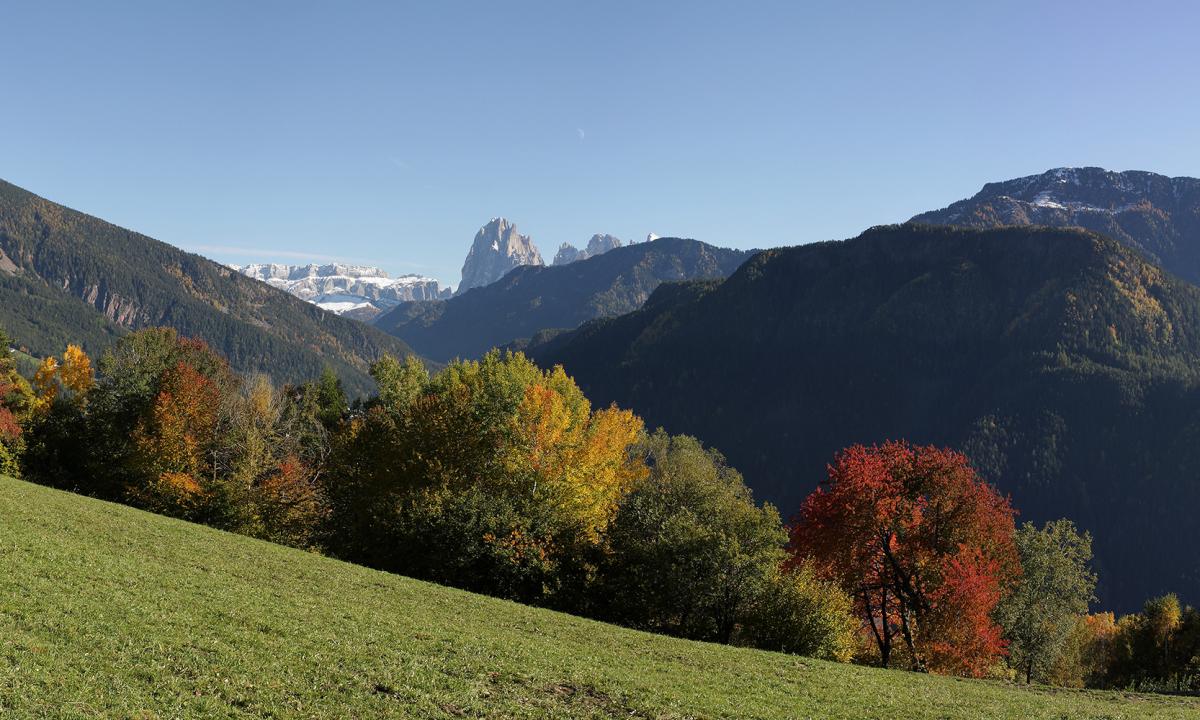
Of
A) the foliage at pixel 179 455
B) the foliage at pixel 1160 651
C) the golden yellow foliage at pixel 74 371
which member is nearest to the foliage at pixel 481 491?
the foliage at pixel 179 455

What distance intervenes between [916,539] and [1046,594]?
1890cm

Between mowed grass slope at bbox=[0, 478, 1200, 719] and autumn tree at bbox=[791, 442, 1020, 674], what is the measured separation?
11.7 m

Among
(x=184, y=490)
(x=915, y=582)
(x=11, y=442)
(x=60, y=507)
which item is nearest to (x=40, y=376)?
(x=11, y=442)

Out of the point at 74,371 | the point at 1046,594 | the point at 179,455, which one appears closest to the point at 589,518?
the point at 179,455

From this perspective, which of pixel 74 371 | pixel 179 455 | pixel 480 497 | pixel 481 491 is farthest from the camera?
pixel 74 371

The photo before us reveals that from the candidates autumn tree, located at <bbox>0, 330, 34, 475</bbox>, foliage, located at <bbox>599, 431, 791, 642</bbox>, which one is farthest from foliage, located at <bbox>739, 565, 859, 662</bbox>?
autumn tree, located at <bbox>0, 330, 34, 475</bbox>

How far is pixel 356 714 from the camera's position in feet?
58.3

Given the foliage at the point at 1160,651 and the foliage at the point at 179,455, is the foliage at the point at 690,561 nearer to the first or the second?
the foliage at the point at 179,455

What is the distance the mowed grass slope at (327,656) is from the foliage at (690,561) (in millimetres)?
11239

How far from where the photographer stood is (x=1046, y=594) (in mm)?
60844

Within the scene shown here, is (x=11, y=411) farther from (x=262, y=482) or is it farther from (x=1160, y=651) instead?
(x=1160, y=651)

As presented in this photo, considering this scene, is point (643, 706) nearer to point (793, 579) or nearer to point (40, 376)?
point (793, 579)

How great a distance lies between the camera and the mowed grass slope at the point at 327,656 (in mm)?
17781

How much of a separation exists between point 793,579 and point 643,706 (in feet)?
111
